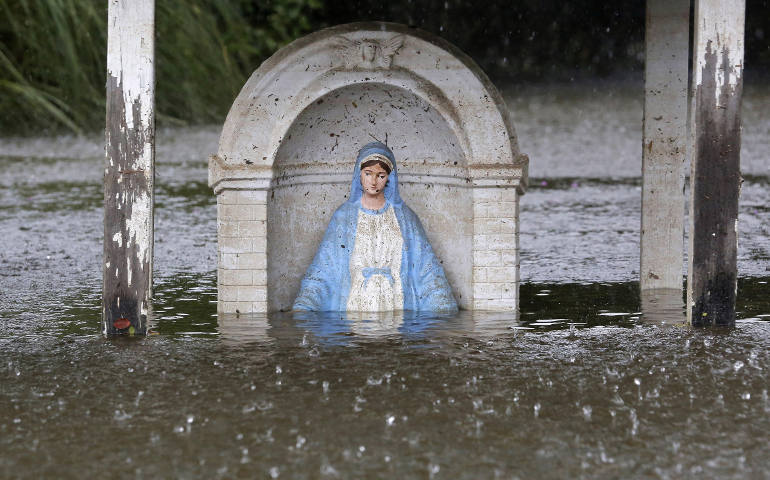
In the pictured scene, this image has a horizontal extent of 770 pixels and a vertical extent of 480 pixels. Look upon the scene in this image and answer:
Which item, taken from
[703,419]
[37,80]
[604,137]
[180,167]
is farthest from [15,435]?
[604,137]

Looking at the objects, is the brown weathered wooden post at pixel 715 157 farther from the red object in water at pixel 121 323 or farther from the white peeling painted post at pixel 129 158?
the red object in water at pixel 121 323

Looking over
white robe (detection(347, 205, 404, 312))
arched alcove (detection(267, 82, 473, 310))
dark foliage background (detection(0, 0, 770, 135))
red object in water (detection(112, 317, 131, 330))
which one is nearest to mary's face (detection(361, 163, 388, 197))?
white robe (detection(347, 205, 404, 312))

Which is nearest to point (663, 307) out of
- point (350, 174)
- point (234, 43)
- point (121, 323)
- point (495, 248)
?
point (495, 248)

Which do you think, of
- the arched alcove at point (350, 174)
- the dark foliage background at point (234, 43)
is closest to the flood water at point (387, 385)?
the arched alcove at point (350, 174)

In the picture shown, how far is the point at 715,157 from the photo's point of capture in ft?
23.4

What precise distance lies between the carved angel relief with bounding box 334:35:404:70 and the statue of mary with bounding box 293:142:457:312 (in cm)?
50

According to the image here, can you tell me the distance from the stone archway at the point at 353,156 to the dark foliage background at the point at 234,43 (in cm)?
1041

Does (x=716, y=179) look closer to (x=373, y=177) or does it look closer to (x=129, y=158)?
(x=373, y=177)

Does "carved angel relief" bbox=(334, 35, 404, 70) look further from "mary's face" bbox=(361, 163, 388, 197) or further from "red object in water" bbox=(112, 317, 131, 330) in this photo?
"red object in water" bbox=(112, 317, 131, 330)

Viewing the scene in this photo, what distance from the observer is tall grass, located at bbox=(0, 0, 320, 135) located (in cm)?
1819

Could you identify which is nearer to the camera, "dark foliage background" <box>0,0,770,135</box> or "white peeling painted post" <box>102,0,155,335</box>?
"white peeling painted post" <box>102,0,155,335</box>

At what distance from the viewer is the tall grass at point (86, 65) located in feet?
59.7

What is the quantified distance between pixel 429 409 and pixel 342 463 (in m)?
0.79

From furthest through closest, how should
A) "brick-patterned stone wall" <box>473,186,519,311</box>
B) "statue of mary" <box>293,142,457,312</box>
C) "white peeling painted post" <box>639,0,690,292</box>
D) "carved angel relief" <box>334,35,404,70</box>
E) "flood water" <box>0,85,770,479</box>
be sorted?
1. "white peeling painted post" <box>639,0,690,292</box>
2. "statue of mary" <box>293,142,457,312</box>
3. "brick-patterned stone wall" <box>473,186,519,311</box>
4. "carved angel relief" <box>334,35,404,70</box>
5. "flood water" <box>0,85,770,479</box>
